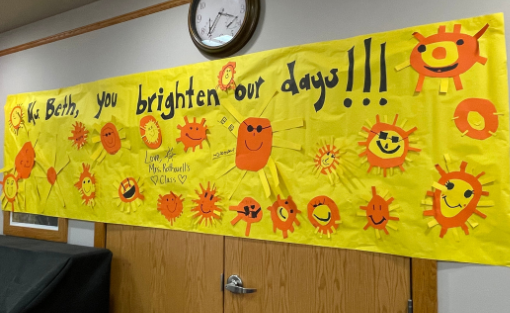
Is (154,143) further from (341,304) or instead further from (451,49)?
(451,49)

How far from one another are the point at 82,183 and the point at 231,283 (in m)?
1.14

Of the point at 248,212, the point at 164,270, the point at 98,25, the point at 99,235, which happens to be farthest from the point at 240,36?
the point at 99,235

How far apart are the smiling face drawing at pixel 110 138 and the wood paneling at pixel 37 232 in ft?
1.94

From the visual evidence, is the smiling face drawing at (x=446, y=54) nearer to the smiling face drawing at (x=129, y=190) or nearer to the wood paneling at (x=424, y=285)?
the wood paneling at (x=424, y=285)

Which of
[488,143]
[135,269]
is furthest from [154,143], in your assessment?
[488,143]

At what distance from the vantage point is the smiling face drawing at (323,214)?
147cm

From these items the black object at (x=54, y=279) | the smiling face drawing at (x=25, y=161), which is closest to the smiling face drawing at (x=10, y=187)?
the smiling face drawing at (x=25, y=161)

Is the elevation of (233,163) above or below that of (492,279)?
above

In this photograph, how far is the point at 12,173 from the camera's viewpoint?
2586 millimetres

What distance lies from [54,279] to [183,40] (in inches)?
53.2

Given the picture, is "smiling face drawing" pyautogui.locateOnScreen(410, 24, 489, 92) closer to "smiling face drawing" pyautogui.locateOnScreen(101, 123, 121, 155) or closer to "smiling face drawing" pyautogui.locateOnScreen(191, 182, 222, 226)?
"smiling face drawing" pyautogui.locateOnScreen(191, 182, 222, 226)

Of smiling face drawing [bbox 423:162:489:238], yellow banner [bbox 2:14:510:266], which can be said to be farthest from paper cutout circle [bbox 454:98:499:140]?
smiling face drawing [bbox 423:162:489:238]

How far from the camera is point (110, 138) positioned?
6.98ft

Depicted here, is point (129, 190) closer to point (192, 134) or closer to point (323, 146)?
point (192, 134)
